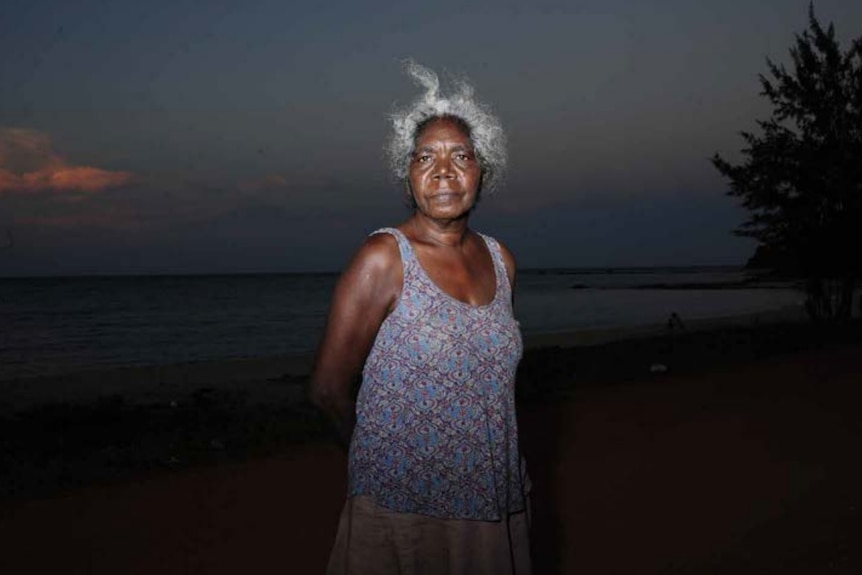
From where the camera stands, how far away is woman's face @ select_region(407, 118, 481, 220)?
7.37 feet

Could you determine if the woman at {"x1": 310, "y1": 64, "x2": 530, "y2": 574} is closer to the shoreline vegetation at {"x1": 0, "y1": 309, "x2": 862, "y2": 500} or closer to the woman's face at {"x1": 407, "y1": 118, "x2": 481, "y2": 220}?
the woman's face at {"x1": 407, "y1": 118, "x2": 481, "y2": 220}

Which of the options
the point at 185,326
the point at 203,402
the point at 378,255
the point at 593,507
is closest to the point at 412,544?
the point at 378,255

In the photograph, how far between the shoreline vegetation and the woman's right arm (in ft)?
9.88

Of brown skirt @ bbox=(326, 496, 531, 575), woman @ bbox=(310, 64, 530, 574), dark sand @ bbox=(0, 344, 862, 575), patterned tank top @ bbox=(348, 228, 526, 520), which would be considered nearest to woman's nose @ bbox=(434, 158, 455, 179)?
woman @ bbox=(310, 64, 530, 574)

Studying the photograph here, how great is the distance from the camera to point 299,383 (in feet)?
39.7

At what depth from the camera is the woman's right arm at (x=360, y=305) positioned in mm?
2025

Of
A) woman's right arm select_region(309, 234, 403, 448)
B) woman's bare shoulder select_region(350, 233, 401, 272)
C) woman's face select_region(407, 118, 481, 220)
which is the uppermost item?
woman's face select_region(407, 118, 481, 220)

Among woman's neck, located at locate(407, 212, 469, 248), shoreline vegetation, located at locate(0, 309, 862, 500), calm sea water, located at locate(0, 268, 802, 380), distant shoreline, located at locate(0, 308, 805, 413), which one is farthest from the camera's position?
calm sea water, located at locate(0, 268, 802, 380)

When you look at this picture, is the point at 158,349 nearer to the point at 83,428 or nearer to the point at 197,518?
the point at 83,428

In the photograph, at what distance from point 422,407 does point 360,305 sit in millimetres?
301

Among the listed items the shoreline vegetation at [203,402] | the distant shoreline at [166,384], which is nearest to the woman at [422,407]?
the shoreline vegetation at [203,402]

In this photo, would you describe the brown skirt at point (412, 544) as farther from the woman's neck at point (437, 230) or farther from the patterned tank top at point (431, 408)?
the woman's neck at point (437, 230)

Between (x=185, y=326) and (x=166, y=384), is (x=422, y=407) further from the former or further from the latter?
(x=185, y=326)

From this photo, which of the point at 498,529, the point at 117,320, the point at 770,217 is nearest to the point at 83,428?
the point at 498,529
